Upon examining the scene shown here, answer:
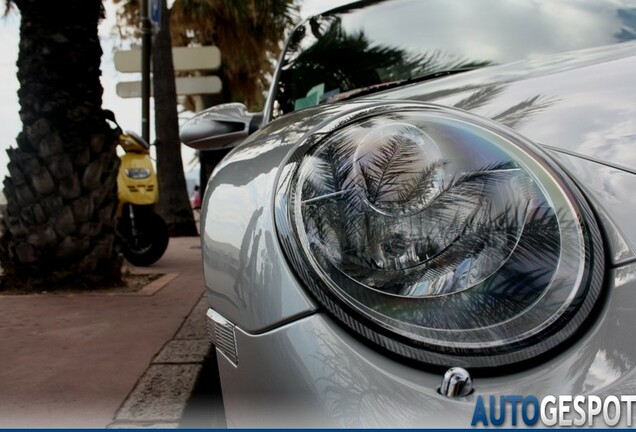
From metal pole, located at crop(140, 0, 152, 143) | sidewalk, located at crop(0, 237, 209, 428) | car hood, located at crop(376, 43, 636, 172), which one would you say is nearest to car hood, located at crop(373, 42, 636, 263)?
car hood, located at crop(376, 43, 636, 172)

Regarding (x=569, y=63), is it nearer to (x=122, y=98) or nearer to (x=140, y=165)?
(x=140, y=165)

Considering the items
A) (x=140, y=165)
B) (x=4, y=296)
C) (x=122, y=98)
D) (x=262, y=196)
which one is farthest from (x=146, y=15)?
(x=262, y=196)

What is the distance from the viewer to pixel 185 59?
10336 mm

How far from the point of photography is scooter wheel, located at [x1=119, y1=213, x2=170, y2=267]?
5.77 metres

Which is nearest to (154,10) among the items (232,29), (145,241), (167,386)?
(145,241)

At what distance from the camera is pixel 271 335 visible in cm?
101

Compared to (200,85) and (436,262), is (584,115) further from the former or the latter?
(200,85)

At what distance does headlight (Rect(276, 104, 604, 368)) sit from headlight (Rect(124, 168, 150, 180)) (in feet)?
15.5

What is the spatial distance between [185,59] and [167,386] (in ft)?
28.6

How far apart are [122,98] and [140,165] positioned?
15.7ft

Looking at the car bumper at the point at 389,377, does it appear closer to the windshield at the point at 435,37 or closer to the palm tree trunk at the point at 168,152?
the windshield at the point at 435,37

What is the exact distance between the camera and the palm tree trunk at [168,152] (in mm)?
9156

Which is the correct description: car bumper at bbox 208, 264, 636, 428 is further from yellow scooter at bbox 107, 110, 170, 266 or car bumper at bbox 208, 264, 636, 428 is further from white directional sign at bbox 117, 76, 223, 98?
white directional sign at bbox 117, 76, 223, 98

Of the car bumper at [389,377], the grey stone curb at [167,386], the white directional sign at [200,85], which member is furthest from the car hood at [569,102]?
the white directional sign at [200,85]
